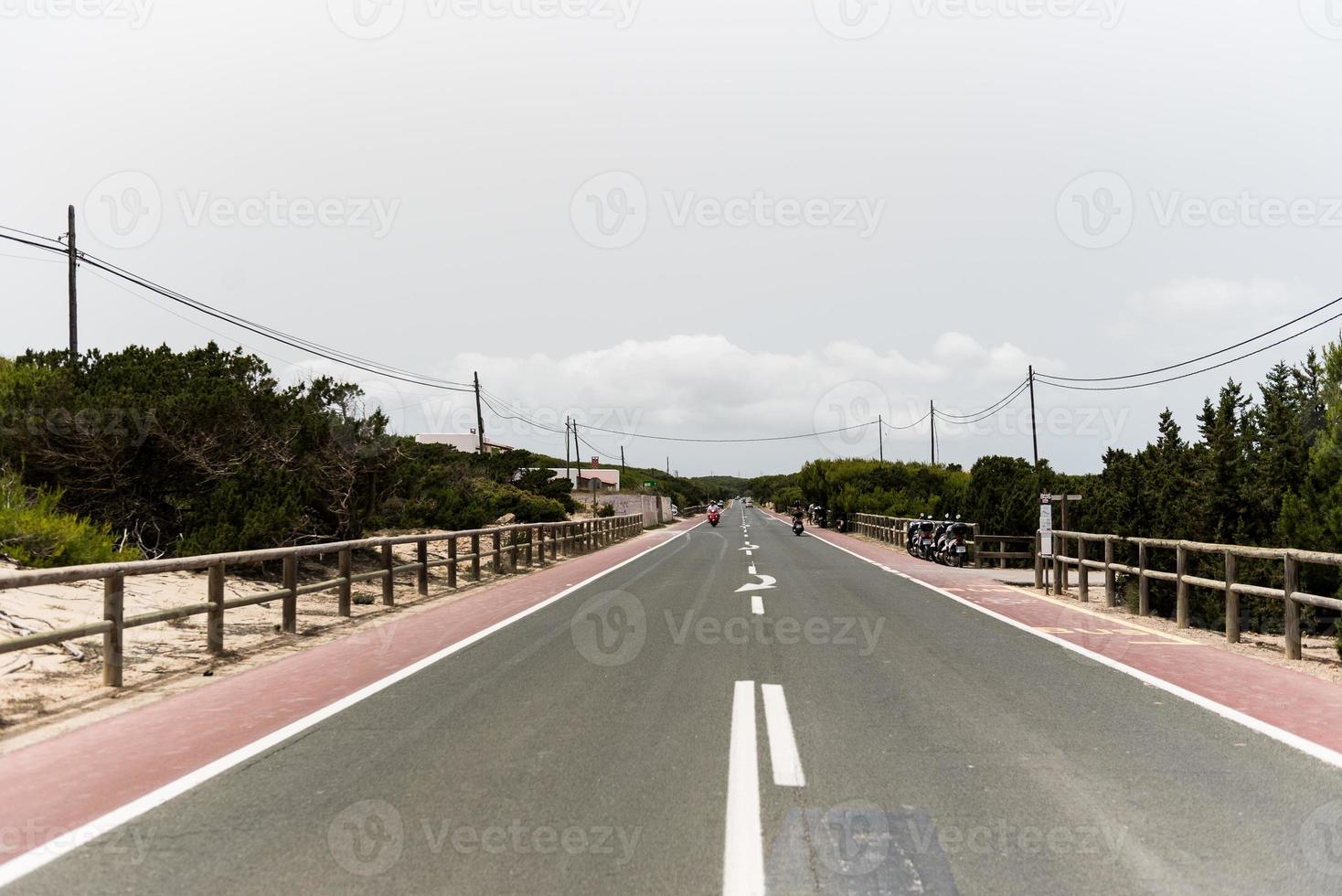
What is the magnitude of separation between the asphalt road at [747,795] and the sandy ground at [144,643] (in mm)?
2212

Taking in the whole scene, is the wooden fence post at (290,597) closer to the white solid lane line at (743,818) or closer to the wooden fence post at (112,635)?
the wooden fence post at (112,635)

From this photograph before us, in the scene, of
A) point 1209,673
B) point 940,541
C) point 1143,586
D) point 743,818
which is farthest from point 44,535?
point 940,541

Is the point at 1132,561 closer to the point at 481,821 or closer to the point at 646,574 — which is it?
the point at 646,574

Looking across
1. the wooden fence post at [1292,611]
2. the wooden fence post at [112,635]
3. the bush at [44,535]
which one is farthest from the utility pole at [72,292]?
the wooden fence post at [1292,611]

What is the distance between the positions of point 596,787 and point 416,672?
398 cm

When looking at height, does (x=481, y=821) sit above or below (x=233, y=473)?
below

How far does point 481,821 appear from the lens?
4402 mm

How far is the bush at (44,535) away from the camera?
11.4 m

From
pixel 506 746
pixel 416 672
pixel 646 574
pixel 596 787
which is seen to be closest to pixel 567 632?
pixel 416 672

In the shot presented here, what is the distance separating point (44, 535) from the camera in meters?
11.7

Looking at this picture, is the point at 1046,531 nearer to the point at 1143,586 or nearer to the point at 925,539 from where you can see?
the point at 1143,586

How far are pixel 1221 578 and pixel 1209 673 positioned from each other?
549cm

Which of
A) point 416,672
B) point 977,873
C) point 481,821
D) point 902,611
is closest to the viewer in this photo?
point 977,873

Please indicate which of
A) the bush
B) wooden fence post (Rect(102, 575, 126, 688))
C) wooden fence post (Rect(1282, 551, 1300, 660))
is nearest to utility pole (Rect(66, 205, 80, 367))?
the bush
